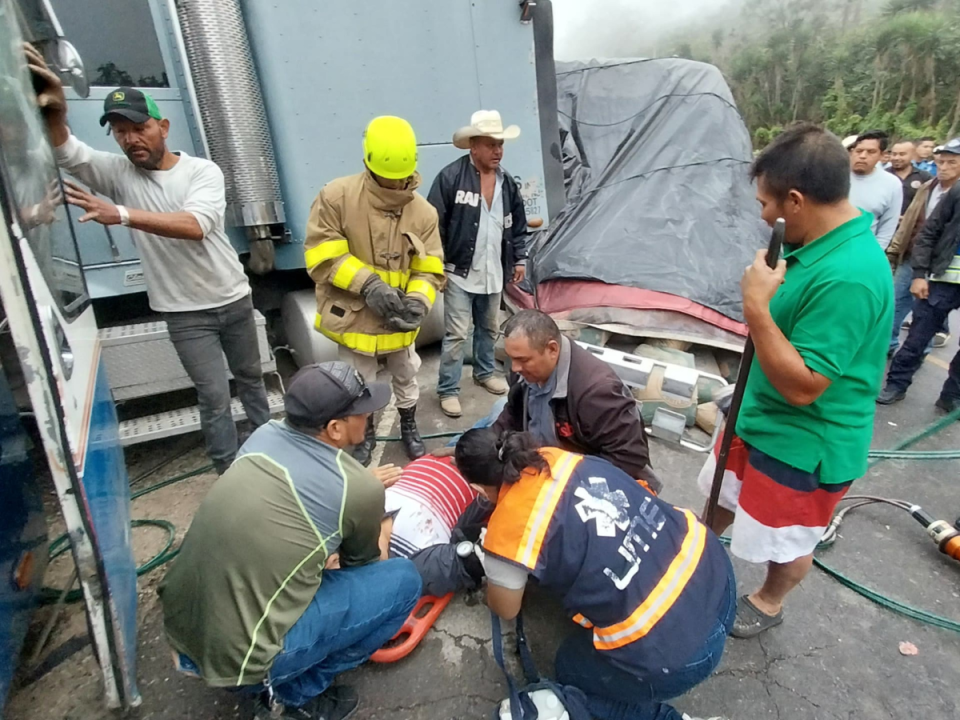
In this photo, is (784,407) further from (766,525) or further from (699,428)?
(699,428)

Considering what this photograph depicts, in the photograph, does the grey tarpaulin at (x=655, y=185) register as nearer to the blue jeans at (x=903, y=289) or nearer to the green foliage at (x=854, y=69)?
the blue jeans at (x=903, y=289)

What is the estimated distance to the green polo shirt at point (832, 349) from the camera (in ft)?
5.10

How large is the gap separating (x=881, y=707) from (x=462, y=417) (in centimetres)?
269

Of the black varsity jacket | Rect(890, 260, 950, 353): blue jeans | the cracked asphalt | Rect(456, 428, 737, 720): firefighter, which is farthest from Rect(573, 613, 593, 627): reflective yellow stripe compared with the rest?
Rect(890, 260, 950, 353): blue jeans

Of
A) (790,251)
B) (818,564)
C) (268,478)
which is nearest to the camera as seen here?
(268,478)

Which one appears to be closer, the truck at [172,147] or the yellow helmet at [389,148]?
the truck at [172,147]

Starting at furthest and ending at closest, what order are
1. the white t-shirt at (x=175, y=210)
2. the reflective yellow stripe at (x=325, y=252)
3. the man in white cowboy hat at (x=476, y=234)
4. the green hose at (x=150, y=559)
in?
the man in white cowboy hat at (x=476, y=234)
the reflective yellow stripe at (x=325, y=252)
the white t-shirt at (x=175, y=210)
the green hose at (x=150, y=559)

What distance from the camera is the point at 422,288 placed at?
308 centimetres

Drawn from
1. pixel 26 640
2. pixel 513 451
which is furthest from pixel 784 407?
pixel 26 640

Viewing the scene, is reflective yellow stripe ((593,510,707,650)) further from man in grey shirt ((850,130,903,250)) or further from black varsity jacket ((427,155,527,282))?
man in grey shirt ((850,130,903,250))

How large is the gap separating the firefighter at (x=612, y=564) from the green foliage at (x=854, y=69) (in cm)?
2109

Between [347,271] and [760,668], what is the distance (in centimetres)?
253

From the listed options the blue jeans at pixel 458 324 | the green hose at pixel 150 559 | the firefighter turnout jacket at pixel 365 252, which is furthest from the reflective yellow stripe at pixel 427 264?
the green hose at pixel 150 559

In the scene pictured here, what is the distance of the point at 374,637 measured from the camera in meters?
1.95
